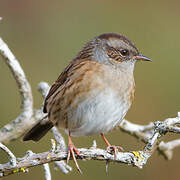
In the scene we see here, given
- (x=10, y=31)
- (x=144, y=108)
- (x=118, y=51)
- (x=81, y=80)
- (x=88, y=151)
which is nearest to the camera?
(x=88, y=151)

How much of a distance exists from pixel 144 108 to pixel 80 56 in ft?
7.46

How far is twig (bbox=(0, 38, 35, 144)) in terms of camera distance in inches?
196

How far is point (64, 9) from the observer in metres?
8.49

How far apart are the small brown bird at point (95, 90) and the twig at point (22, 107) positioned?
0.22 metres

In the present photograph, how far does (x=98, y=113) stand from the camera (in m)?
4.83

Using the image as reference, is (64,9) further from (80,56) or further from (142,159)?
(142,159)

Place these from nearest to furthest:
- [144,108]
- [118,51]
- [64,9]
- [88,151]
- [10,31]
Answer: [88,151] < [118,51] < [144,108] < [10,31] < [64,9]

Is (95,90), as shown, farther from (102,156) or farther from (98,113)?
(102,156)

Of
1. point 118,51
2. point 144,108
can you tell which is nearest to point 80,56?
point 118,51

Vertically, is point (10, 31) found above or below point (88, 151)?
above

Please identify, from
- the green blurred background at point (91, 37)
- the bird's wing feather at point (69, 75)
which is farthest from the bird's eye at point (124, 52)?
the green blurred background at point (91, 37)

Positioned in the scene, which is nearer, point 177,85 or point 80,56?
point 80,56

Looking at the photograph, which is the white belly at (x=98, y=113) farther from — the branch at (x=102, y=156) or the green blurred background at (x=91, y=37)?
the green blurred background at (x=91, y=37)

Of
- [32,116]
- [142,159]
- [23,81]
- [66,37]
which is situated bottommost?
[142,159]
